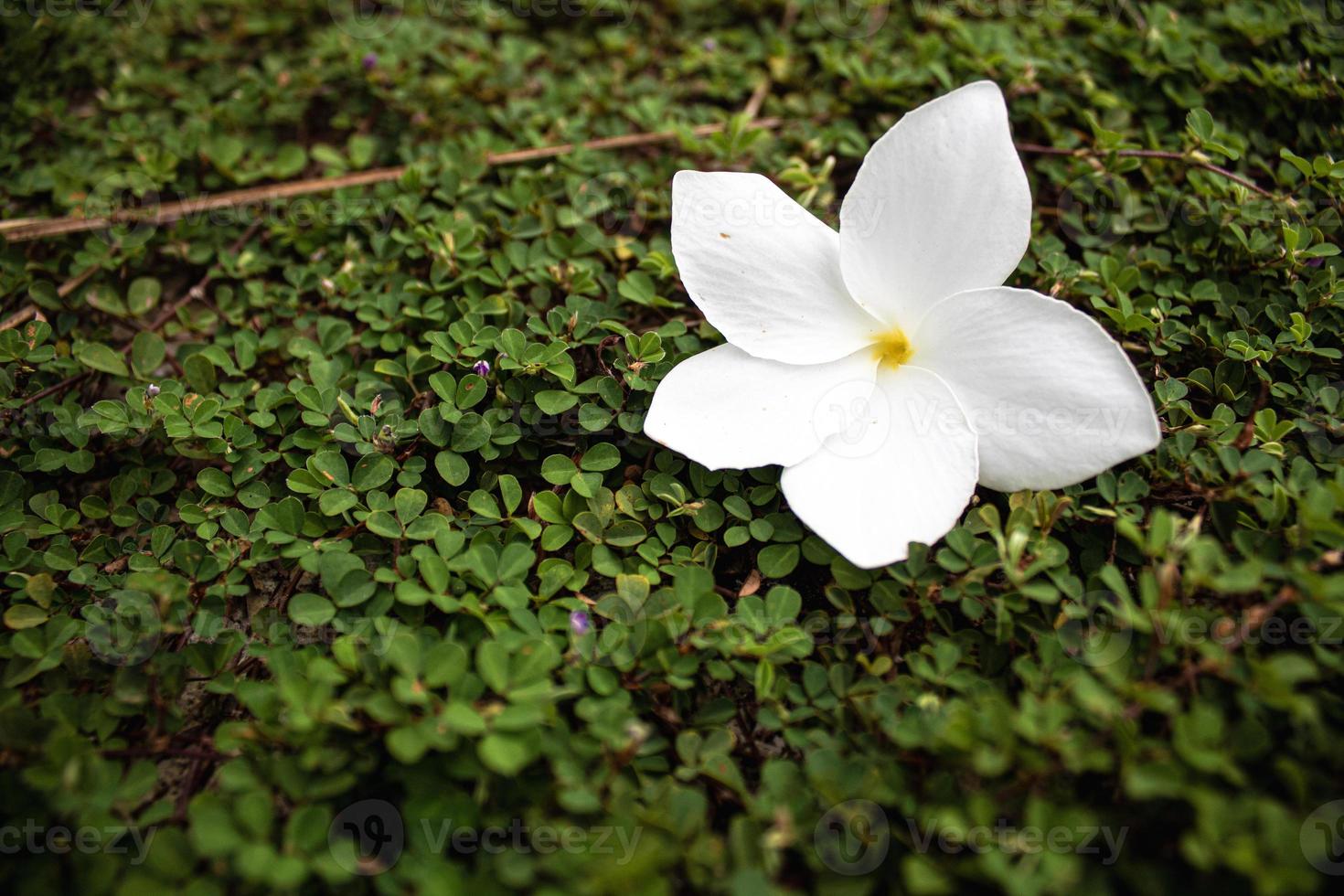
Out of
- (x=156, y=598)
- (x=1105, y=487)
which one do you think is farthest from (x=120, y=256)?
(x=1105, y=487)

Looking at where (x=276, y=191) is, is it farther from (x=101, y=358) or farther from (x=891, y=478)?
(x=891, y=478)

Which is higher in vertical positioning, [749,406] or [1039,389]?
[1039,389]

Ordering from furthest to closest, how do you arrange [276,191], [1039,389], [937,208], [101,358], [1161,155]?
[276,191] < [1161,155] < [101,358] < [937,208] < [1039,389]

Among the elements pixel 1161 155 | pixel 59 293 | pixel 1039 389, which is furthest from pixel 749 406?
pixel 59 293

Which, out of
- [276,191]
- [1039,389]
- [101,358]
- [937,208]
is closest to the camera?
[1039,389]

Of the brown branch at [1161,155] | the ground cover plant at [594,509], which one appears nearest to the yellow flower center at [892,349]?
the ground cover plant at [594,509]

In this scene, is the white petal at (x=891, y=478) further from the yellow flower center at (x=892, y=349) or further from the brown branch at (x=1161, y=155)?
the brown branch at (x=1161, y=155)

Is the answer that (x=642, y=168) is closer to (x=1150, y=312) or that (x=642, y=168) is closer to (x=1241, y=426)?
(x=1150, y=312)
